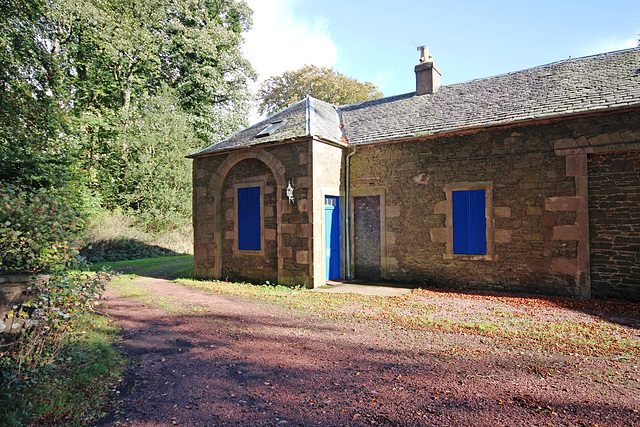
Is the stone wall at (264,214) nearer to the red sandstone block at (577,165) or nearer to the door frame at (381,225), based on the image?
the door frame at (381,225)

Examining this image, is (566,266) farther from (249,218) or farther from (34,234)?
(34,234)

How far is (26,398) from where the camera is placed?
370 centimetres

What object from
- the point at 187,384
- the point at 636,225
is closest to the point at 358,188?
the point at 636,225

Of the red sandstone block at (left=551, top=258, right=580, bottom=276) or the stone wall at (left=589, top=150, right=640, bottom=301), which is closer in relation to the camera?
the stone wall at (left=589, top=150, right=640, bottom=301)

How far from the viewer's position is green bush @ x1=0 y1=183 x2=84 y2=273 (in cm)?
446

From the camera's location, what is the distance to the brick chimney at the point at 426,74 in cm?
1295

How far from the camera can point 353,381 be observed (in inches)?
173

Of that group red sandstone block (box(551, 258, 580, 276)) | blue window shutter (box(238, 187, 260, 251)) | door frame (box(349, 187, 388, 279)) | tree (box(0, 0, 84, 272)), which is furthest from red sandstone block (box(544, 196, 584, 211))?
tree (box(0, 0, 84, 272))

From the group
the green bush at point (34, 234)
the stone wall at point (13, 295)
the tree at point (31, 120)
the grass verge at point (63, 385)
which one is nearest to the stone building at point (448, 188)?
the tree at point (31, 120)

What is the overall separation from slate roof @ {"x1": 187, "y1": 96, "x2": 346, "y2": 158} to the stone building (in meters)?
0.07

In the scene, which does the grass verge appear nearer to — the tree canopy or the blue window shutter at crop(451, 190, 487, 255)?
the blue window shutter at crop(451, 190, 487, 255)

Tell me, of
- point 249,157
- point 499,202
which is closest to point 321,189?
point 249,157

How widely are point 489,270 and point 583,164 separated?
3.25 meters

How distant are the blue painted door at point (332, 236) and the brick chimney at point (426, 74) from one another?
5023 mm
